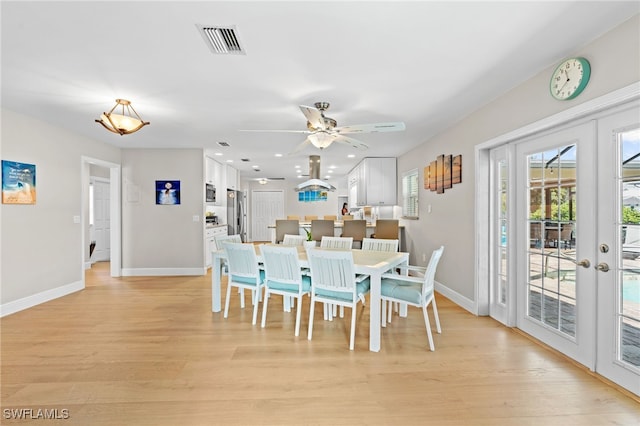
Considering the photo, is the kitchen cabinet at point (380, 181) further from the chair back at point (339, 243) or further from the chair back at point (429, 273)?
the chair back at point (429, 273)

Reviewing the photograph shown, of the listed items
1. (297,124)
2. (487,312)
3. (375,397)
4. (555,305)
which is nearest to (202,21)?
(297,124)

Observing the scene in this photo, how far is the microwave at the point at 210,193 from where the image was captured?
649 cm

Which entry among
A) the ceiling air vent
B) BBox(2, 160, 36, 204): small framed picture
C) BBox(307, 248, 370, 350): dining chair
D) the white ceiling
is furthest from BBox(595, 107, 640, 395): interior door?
BBox(2, 160, 36, 204): small framed picture

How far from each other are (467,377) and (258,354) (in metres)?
1.62

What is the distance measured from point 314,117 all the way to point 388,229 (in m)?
3.55

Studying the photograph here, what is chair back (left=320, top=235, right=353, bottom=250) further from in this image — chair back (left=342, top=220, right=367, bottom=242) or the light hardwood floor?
chair back (left=342, top=220, right=367, bottom=242)

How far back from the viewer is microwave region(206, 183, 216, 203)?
21.3 ft

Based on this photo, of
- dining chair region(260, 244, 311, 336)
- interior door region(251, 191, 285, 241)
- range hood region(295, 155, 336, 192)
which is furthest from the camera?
interior door region(251, 191, 285, 241)

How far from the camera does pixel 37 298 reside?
163 inches

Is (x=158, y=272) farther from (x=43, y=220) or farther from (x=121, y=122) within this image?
(x=121, y=122)

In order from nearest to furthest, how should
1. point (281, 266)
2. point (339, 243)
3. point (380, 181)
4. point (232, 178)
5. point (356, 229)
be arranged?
1. point (281, 266)
2. point (339, 243)
3. point (356, 229)
4. point (380, 181)
5. point (232, 178)

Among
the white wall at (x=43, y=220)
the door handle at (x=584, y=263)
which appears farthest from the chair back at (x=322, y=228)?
the door handle at (x=584, y=263)

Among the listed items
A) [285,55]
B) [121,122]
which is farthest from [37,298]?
[285,55]

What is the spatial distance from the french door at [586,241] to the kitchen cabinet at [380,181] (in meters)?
3.93
